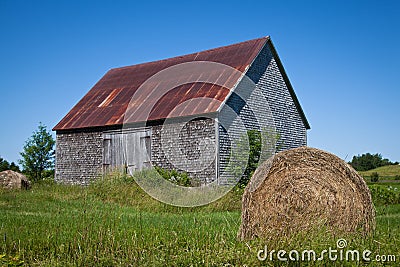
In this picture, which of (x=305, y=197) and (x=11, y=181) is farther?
(x=11, y=181)

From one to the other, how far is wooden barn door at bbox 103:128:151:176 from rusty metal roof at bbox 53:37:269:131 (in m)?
0.63

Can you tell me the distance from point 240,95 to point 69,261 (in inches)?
599

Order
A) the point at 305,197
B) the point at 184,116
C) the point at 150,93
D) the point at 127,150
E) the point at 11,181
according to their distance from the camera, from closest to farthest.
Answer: the point at 305,197, the point at 11,181, the point at 184,116, the point at 127,150, the point at 150,93

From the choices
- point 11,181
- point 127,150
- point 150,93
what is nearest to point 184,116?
point 150,93

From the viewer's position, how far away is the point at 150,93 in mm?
22188

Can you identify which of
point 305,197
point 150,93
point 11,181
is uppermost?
point 150,93

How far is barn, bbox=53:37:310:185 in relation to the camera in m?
19.3

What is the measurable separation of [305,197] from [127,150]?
601 inches

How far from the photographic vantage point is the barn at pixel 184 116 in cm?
1927

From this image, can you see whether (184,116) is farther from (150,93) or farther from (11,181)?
(11,181)

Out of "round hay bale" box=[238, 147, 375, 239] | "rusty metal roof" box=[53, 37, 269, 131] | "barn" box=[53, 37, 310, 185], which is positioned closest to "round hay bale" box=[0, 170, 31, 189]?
"barn" box=[53, 37, 310, 185]

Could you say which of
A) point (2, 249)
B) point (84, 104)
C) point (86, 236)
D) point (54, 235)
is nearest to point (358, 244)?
point (86, 236)

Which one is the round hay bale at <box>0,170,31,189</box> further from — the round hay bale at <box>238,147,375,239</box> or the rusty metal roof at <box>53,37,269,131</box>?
the round hay bale at <box>238,147,375,239</box>

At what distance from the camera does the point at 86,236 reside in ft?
20.5
